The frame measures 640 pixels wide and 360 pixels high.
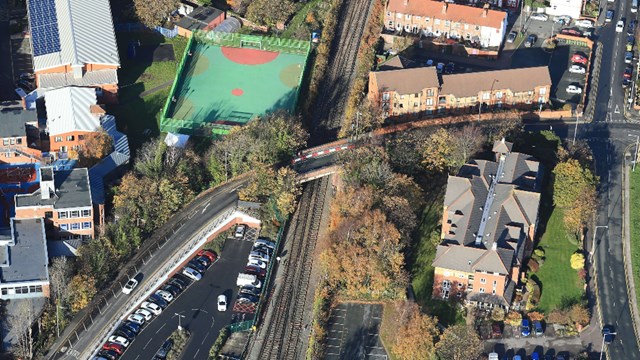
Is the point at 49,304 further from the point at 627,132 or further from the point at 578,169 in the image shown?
the point at 627,132

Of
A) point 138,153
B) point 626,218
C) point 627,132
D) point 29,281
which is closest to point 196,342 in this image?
point 29,281

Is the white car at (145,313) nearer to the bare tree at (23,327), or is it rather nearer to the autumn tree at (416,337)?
the bare tree at (23,327)

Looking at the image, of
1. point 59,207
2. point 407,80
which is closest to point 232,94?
point 407,80

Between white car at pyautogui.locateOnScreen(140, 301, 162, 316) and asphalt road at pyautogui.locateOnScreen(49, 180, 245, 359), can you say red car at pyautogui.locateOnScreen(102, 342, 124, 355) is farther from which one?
white car at pyautogui.locateOnScreen(140, 301, 162, 316)

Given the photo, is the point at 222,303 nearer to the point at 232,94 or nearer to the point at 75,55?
the point at 232,94

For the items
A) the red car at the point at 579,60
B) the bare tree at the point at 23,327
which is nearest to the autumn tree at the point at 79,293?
the bare tree at the point at 23,327

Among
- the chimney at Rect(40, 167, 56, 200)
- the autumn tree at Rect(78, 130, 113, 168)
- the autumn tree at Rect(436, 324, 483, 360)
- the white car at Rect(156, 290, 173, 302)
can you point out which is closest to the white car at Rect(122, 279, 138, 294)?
the white car at Rect(156, 290, 173, 302)
